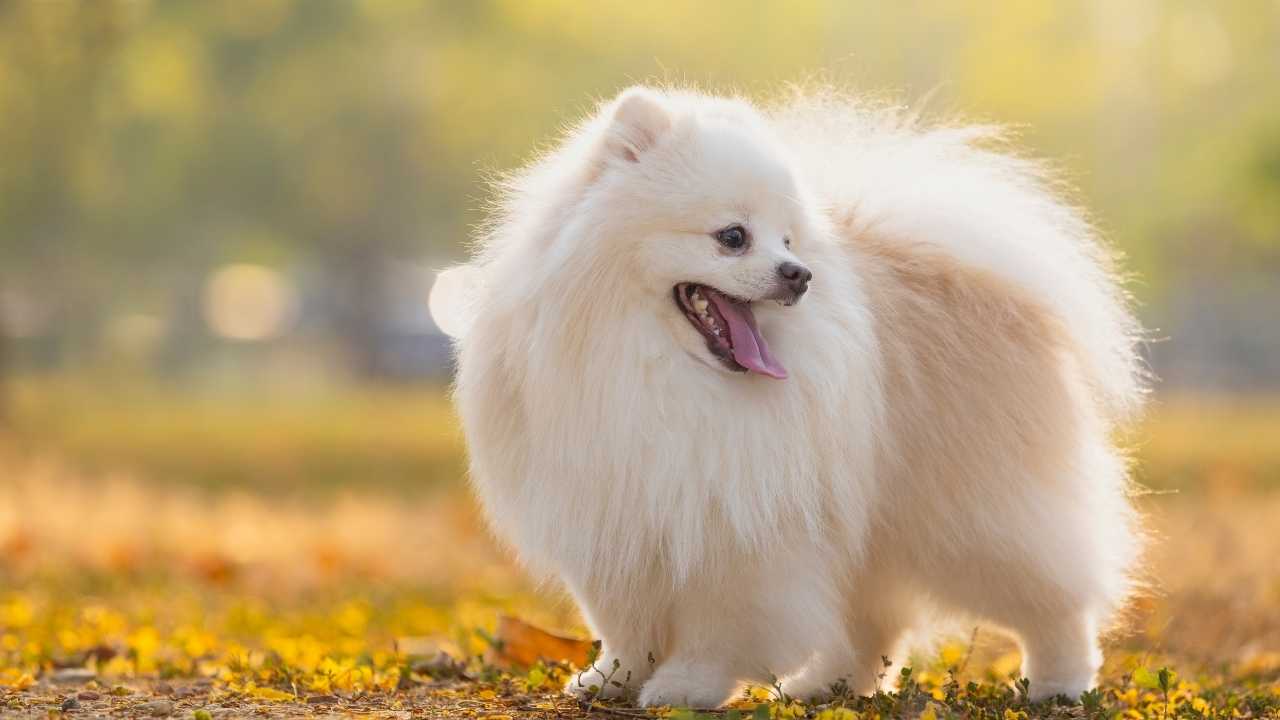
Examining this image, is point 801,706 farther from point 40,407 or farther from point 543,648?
point 40,407

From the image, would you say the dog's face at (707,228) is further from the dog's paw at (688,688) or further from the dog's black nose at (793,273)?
the dog's paw at (688,688)

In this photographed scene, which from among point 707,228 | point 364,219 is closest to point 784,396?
point 707,228

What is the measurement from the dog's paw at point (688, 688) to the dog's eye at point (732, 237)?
3.97 ft

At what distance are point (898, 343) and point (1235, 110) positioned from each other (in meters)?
30.2

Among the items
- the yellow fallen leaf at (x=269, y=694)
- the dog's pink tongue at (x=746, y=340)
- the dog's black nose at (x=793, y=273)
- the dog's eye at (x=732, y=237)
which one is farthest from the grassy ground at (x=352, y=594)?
the dog's eye at (x=732, y=237)

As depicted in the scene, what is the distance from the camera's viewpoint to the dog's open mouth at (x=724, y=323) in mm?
4148

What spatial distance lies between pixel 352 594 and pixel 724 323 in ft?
15.1

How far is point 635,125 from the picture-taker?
14.0 feet

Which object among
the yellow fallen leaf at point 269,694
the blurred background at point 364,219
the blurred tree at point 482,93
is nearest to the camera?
the yellow fallen leaf at point 269,694

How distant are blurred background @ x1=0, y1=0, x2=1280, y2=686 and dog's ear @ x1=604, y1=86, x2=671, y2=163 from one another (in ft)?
14.4

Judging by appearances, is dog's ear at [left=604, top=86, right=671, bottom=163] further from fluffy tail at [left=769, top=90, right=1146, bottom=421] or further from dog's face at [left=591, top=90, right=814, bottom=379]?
fluffy tail at [left=769, top=90, right=1146, bottom=421]

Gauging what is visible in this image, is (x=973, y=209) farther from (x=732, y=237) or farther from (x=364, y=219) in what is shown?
(x=364, y=219)

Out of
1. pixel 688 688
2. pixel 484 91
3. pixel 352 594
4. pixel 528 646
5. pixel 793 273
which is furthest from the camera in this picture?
pixel 484 91

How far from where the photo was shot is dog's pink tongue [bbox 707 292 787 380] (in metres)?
4.12
